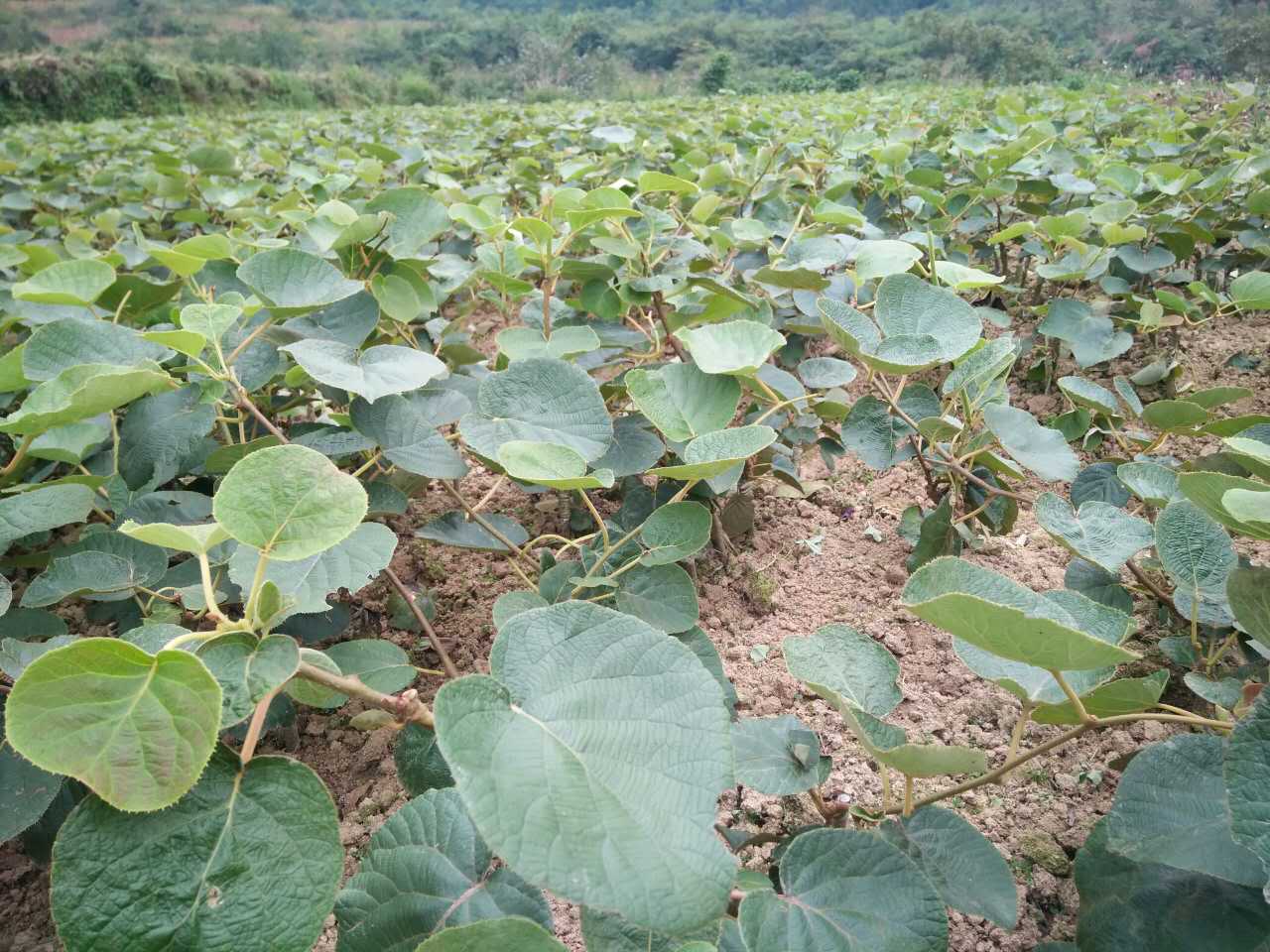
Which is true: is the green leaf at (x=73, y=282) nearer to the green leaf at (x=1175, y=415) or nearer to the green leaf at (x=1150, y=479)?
the green leaf at (x=1150, y=479)

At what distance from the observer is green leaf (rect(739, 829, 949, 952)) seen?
50 cm

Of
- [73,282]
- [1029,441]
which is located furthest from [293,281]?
[1029,441]

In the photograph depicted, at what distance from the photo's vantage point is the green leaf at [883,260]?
44.4 inches

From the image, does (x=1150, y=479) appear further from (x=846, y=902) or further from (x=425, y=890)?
(x=425, y=890)

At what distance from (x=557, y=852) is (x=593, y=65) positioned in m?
24.1

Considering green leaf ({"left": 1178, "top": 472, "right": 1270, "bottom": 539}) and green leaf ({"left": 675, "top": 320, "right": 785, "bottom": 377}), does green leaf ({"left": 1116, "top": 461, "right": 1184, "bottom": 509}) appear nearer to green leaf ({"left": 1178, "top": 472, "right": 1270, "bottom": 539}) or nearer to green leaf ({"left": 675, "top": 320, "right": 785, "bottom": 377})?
Answer: green leaf ({"left": 1178, "top": 472, "right": 1270, "bottom": 539})

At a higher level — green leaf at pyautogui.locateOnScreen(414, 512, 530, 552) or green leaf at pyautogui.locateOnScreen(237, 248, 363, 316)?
green leaf at pyautogui.locateOnScreen(237, 248, 363, 316)

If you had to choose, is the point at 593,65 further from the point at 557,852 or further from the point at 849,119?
the point at 557,852

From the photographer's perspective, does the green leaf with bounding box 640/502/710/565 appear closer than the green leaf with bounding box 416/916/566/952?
No

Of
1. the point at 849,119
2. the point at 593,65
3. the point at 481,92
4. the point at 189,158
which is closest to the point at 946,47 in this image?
the point at 593,65

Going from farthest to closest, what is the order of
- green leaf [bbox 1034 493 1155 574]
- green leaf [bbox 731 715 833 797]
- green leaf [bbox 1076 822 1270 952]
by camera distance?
green leaf [bbox 1034 493 1155 574] → green leaf [bbox 731 715 833 797] → green leaf [bbox 1076 822 1270 952]

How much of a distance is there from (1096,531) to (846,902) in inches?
18.3

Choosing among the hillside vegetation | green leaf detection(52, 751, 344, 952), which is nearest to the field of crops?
green leaf detection(52, 751, 344, 952)

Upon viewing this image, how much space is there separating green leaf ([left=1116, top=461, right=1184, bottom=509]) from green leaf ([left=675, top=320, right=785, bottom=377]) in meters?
0.40
